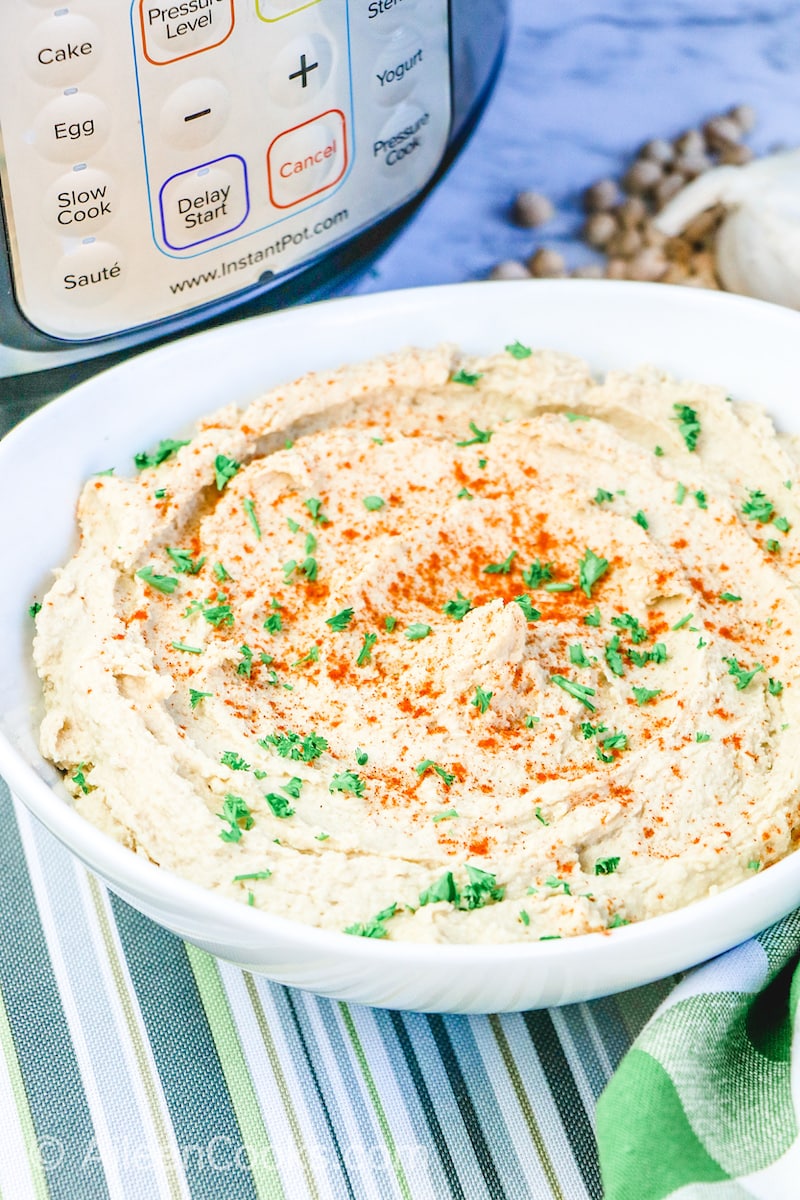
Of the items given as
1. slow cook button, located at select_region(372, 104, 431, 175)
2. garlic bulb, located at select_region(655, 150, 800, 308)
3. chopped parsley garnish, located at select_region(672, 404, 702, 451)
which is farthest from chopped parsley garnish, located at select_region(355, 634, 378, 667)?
garlic bulb, located at select_region(655, 150, 800, 308)

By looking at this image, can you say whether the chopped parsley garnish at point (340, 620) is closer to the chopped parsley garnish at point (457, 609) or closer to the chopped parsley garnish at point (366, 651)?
the chopped parsley garnish at point (366, 651)

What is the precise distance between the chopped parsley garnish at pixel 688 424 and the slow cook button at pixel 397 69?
71 cm

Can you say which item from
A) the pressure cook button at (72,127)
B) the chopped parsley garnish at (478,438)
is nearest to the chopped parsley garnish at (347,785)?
the chopped parsley garnish at (478,438)

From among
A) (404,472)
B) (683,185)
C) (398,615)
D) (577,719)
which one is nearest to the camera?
(577,719)

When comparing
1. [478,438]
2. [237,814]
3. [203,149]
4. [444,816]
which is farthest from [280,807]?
[203,149]

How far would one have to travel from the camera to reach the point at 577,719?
78.0 inches

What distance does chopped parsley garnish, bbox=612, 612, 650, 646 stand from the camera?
6.89 ft

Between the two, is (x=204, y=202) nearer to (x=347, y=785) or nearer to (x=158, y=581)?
(x=158, y=581)

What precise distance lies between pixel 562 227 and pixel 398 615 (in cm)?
136

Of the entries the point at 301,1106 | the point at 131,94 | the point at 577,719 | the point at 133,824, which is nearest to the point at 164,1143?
the point at 301,1106

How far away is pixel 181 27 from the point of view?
2.03 meters

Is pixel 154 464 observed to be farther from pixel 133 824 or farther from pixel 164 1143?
pixel 164 1143

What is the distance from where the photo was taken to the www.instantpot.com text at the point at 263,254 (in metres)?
2.33

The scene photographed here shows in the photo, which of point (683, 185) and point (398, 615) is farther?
point (683, 185)
